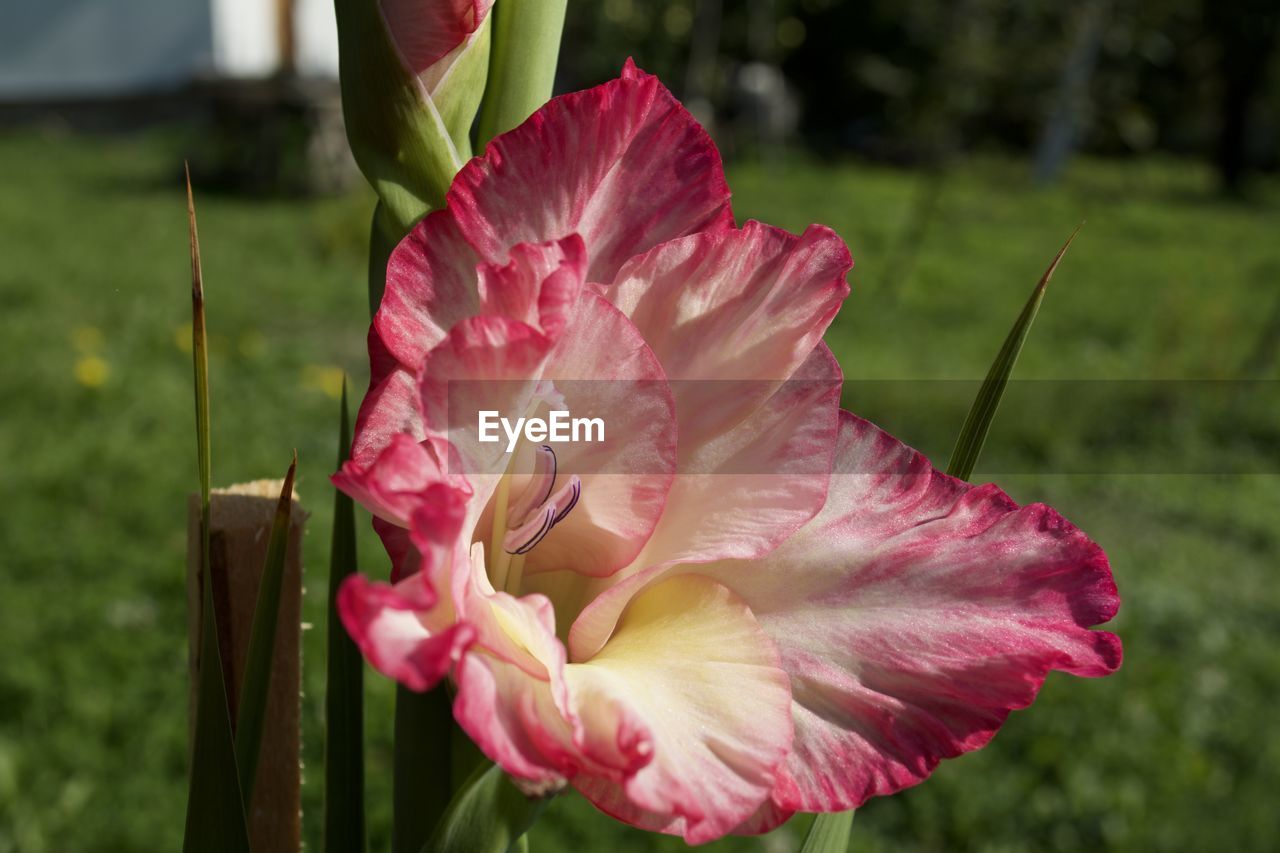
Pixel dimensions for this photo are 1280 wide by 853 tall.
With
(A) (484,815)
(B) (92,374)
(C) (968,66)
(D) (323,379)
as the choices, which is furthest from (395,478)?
(C) (968,66)

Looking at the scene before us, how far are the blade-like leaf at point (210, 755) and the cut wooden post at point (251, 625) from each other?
4.7 inches

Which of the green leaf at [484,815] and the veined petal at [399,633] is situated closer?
the veined petal at [399,633]

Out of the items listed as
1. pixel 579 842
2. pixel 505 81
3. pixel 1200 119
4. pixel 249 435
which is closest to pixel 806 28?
pixel 1200 119

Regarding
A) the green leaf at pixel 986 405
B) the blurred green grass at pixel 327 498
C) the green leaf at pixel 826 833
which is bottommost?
the blurred green grass at pixel 327 498

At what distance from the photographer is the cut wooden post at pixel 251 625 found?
1.86 feet

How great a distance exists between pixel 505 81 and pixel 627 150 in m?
0.09

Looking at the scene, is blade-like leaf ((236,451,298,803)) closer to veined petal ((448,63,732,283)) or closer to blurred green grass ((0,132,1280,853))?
veined petal ((448,63,732,283))

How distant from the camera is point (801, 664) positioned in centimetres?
39

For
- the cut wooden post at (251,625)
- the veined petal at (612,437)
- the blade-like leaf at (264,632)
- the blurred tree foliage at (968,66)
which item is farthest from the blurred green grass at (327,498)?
the blurred tree foliage at (968,66)

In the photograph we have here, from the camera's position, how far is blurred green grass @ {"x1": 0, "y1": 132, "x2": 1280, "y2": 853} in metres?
2.13

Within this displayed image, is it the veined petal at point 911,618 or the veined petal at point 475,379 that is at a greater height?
the veined petal at point 475,379

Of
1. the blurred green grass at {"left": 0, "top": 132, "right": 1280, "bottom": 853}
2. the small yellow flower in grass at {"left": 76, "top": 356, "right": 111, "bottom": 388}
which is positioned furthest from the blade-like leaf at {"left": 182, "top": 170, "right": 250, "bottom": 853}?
the small yellow flower in grass at {"left": 76, "top": 356, "right": 111, "bottom": 388}

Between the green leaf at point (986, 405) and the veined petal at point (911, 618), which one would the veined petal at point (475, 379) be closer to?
the veined petal at point (911, 618)

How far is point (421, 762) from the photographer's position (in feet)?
1.48
